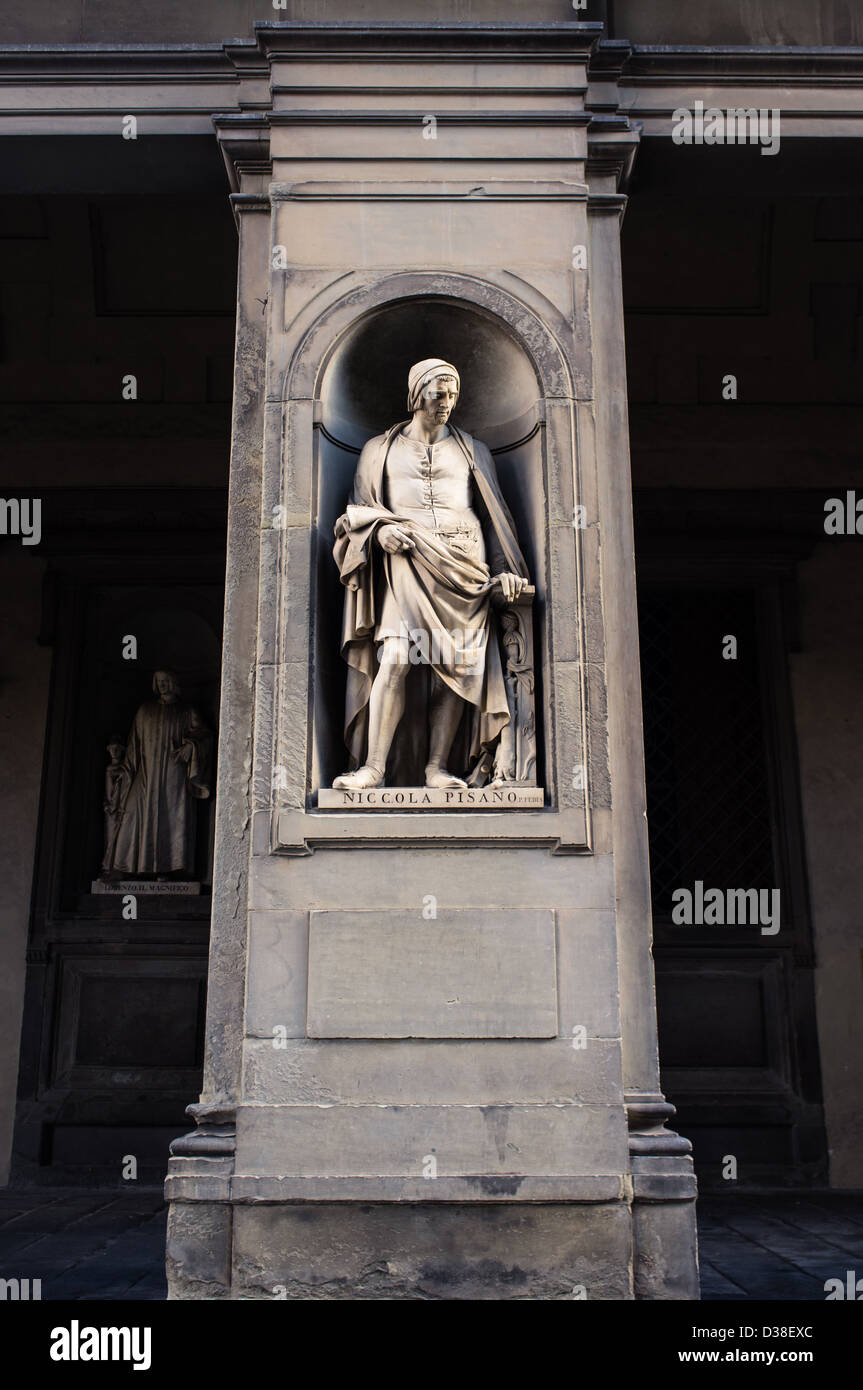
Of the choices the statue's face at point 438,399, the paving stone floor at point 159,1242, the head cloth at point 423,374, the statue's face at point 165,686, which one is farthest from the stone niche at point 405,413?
the statue's face at point 165,686

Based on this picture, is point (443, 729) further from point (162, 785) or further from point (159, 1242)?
point (162, 785)

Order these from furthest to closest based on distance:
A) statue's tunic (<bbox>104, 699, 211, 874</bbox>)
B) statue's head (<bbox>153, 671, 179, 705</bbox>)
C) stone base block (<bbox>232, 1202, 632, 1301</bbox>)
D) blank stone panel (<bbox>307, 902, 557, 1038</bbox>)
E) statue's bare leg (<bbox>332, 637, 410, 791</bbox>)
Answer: statue's head (<bbox>153, 671, 179, 705</bbox>) → statue's tunic (<bbox>104, 699, 211, 874</bbox>) → statue's bare leg (<bbox>332, 637, 410, 791</bbox>) → blank stone panel (<bbox>307, 902, 557, 1038</bbox>) → stone base block (<bbox>232, 1202, 632, 1301</bbox>)

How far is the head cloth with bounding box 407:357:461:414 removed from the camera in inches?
252

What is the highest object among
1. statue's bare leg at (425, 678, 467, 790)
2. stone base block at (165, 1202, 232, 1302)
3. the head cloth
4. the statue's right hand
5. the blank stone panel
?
the head cloth

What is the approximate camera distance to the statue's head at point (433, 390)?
640 cm

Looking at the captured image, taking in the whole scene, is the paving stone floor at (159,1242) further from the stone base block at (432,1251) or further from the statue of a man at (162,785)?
the statue of a man at (162,785)

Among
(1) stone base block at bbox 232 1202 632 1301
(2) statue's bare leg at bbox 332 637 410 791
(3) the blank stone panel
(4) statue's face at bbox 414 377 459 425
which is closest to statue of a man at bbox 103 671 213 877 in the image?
(2) statue's bare leg at bbox 332 637 410 791

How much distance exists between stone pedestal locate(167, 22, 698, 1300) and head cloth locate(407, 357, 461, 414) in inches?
13.3

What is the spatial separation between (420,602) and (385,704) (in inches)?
20.6

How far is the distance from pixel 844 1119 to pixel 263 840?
20.7 ft

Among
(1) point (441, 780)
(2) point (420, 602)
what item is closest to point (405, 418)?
(2) point (420, 602)

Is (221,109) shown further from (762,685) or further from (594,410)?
(762,685)

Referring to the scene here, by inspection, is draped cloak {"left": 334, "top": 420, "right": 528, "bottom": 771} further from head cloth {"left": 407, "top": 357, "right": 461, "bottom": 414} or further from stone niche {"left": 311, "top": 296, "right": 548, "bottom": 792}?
head cloth {"left": 407, "top": 357, "right": 461, "bottom": 414}

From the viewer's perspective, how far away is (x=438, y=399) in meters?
6.44
